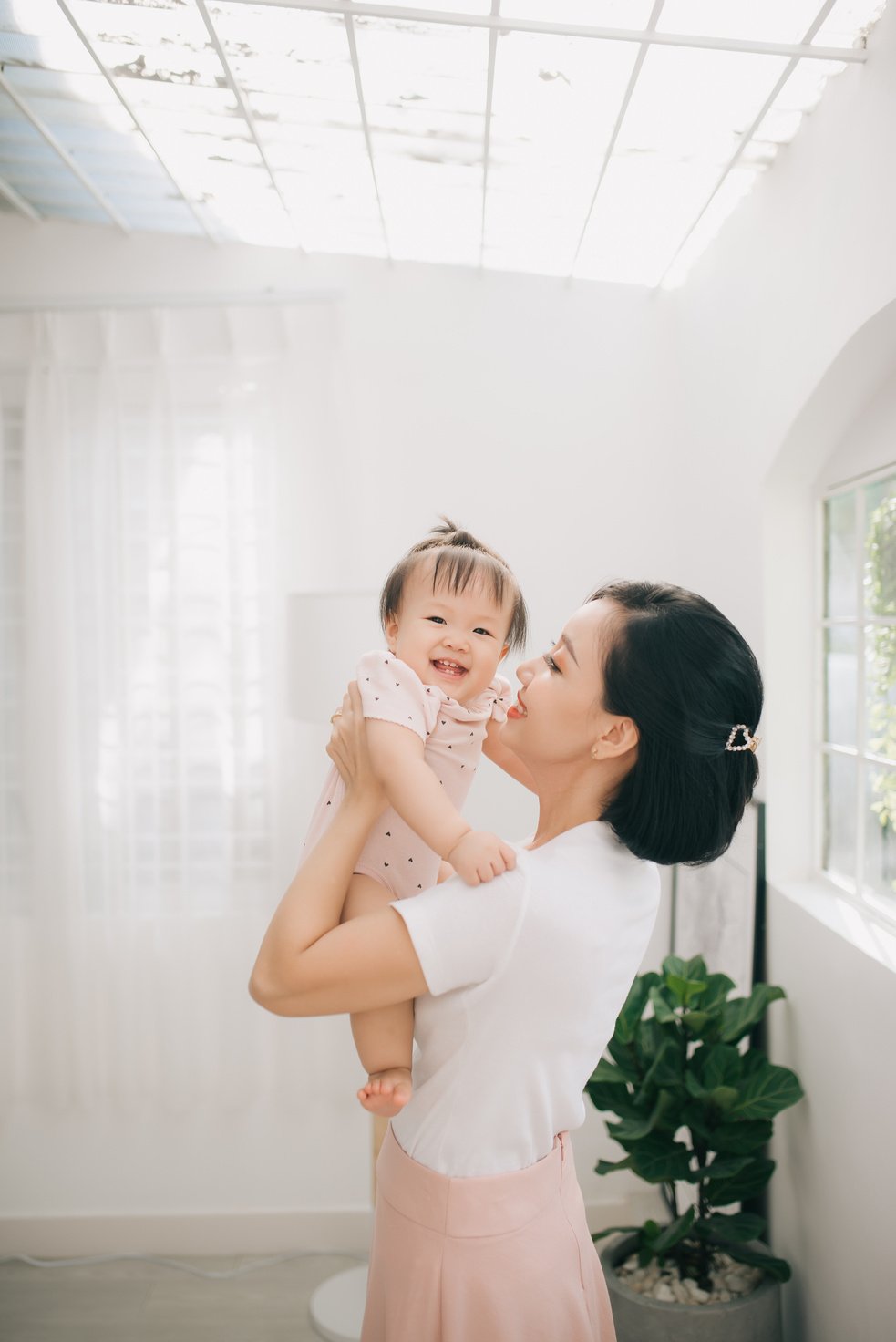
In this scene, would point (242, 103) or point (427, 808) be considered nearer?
point (427, 808)

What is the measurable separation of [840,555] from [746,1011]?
100 centimetres

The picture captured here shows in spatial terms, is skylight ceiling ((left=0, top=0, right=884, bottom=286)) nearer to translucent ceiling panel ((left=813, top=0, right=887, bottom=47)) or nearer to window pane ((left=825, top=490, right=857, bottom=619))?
translucent ceiling panel ((left=813, top=0, right=887, bottom=47))

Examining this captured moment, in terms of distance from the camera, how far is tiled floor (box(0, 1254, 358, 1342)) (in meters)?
2.74

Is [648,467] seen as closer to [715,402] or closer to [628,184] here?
[715,402]

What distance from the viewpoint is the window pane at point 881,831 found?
200 centimetres

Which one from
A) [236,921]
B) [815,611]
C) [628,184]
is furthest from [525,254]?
[236,921]

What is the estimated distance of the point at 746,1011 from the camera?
226 centimetres

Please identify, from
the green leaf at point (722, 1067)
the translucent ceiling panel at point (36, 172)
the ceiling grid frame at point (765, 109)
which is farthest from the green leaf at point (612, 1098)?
the translucent ceiling panel at point (36, 172)

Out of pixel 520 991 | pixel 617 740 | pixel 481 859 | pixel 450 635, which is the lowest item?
pixel 520 991

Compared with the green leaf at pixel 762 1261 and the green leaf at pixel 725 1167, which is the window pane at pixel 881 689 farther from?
the green leaf at pixel 762 1261

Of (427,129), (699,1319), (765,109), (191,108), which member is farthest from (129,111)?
(699,1319)

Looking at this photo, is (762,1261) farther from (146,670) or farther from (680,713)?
(146,670)

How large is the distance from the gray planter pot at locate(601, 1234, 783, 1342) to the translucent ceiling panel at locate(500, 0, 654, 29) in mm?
2316

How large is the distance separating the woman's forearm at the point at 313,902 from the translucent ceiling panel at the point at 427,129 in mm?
1427
